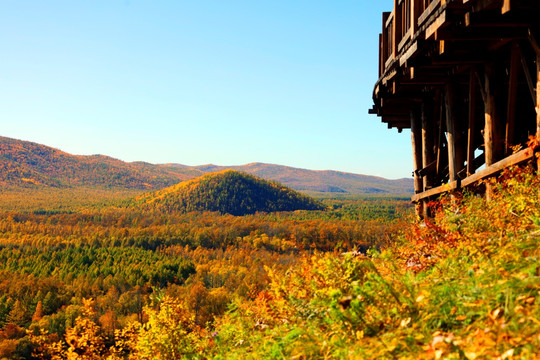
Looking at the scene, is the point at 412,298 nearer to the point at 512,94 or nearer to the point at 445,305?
the point at 445,305

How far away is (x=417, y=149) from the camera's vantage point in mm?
11742

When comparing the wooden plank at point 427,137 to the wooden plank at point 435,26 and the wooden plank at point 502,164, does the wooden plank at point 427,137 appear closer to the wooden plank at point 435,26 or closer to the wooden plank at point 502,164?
the wooden plank at point 502,164

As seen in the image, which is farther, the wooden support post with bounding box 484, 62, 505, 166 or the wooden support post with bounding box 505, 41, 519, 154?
the wooden support post with bounding box 484, 62, 505, 166

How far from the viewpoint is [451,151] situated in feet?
29.2

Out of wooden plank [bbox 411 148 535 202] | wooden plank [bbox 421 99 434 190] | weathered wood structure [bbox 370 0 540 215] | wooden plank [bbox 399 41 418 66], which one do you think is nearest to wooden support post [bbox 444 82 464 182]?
weathered wood structure [bbox 370 0 540 215]

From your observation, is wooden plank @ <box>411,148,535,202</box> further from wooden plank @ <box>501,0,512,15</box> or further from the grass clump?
wooden plank @ <box>501,0,512,15</box>

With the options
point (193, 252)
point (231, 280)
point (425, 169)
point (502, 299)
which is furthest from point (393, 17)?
point (193, 252)

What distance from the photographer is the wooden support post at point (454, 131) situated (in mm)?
8578

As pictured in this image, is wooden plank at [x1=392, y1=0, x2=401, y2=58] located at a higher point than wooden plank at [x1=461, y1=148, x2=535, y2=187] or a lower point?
higher

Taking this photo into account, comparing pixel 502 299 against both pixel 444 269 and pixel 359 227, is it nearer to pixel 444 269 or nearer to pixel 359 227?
pixel 444 269

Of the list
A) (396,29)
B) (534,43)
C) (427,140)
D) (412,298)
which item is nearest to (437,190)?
(427,140)

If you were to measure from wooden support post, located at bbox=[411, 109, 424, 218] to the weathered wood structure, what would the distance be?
26 millimetres

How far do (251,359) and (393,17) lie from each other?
7.28m

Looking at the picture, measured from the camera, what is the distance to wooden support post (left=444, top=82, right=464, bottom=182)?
8578mm
